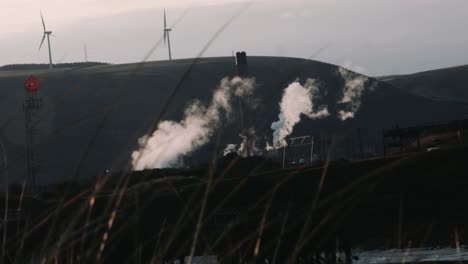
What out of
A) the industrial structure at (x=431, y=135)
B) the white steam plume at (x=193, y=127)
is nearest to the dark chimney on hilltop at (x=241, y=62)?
the white steam plume at (x=193, y=127)

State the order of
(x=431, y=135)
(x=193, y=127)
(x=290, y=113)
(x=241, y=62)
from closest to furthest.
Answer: (x=431, y=135), (x=241, y=62), (x=193, y=127), (x=290, y=113)

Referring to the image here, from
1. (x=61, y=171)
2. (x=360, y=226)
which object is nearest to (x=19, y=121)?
(x=61, y=171)

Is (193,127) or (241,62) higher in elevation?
(241,62)

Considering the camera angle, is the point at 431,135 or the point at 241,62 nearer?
the point at 431,135

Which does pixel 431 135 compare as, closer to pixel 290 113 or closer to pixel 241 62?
pixel 241 62

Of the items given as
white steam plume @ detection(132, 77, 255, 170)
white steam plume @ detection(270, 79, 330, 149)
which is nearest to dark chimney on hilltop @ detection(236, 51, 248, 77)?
white steam plume @ detection(132, 77, 255, 170)

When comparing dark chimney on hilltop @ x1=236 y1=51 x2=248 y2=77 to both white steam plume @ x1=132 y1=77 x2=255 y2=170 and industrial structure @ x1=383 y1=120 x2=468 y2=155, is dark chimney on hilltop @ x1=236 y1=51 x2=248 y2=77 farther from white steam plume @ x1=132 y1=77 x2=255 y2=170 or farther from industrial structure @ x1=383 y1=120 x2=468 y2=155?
industrial structure @ x1=383 y1=120 x2=468 y2=155

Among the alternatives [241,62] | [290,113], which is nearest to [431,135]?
[241,62]

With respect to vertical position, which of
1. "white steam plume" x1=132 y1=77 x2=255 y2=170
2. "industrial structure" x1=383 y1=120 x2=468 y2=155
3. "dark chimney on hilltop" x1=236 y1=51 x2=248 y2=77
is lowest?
"industrial structure" x1=383 y1=120 x2=468 y2=155

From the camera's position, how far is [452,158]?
227ft

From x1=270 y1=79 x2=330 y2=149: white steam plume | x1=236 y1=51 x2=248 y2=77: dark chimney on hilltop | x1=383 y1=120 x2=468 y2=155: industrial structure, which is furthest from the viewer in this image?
x1=270 y1=79 x2=330 y2=149: white steam plume

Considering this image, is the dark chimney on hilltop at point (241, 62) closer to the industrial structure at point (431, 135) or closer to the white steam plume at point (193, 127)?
the white steam plume at point (193, 127)

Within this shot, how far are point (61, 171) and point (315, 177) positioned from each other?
107m

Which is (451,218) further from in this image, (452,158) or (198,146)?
(198,146)
